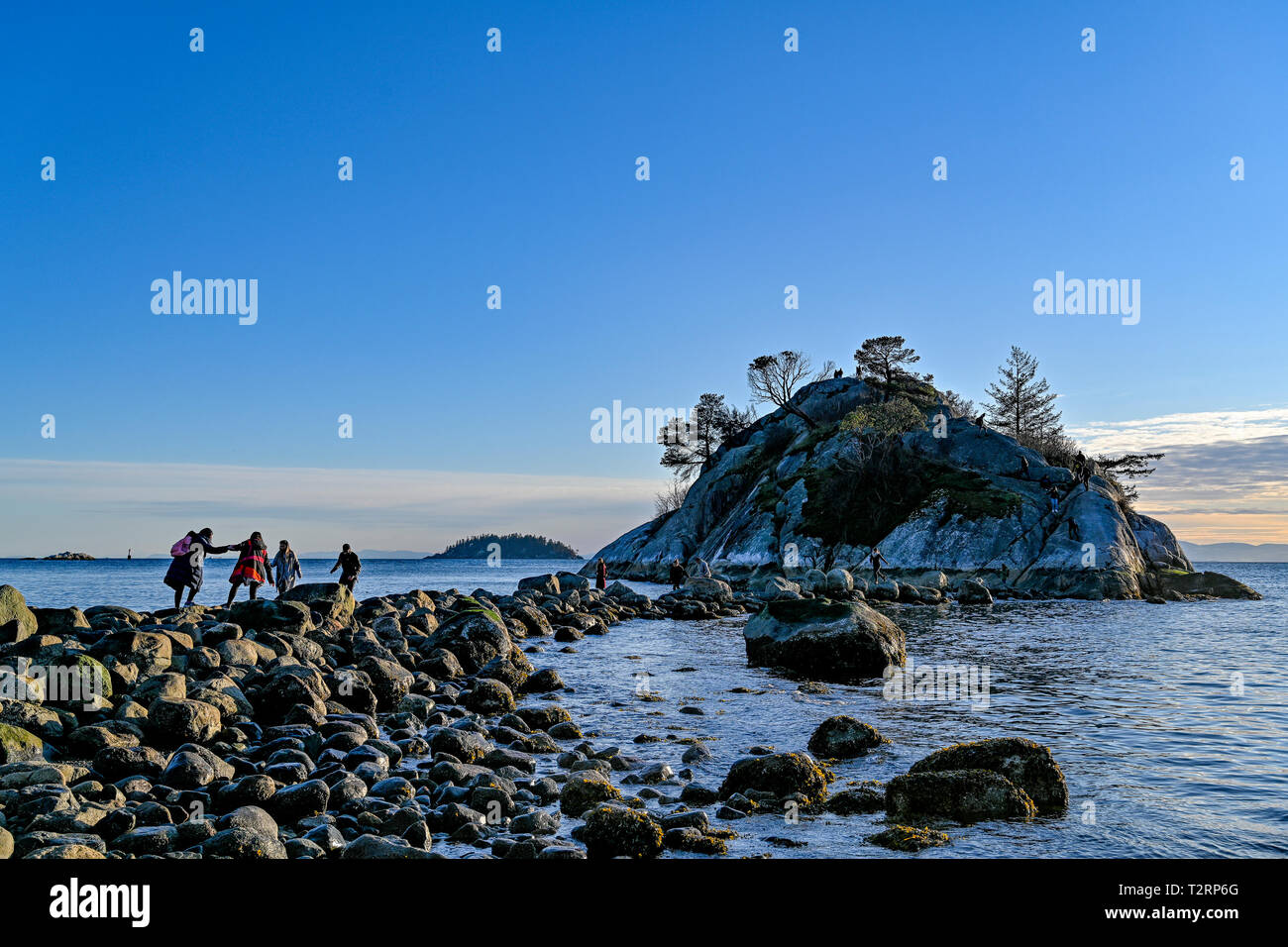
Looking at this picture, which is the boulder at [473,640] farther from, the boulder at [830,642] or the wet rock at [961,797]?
the wet rock at [961,797]

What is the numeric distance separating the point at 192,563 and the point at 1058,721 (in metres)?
23.6

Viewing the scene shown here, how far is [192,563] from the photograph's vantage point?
2436cm

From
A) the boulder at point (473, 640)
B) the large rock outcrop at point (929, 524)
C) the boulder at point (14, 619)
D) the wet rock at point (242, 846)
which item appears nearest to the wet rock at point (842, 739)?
the wet rock at point (242, 846)

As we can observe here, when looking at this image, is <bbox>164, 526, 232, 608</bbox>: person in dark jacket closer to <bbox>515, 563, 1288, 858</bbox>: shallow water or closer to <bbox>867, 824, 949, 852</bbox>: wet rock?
<bbox>515, 563, 1288, 858</bbox>: shallow water

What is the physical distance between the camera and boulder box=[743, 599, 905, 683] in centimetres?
2016

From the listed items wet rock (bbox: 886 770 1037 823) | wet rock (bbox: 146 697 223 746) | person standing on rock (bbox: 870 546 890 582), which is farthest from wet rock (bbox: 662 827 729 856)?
person standing on rock (bbox: 870 546 890 582)

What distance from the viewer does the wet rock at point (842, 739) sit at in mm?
11742

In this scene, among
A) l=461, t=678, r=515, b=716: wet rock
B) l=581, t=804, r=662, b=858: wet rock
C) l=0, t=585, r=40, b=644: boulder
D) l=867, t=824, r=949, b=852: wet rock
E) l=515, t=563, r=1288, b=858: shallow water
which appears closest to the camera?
l=581, t=804, r=662, b=858: wet rock

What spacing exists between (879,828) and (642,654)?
1671 centimetres

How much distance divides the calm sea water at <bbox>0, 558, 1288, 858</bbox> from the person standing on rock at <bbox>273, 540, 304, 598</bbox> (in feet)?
32.1
